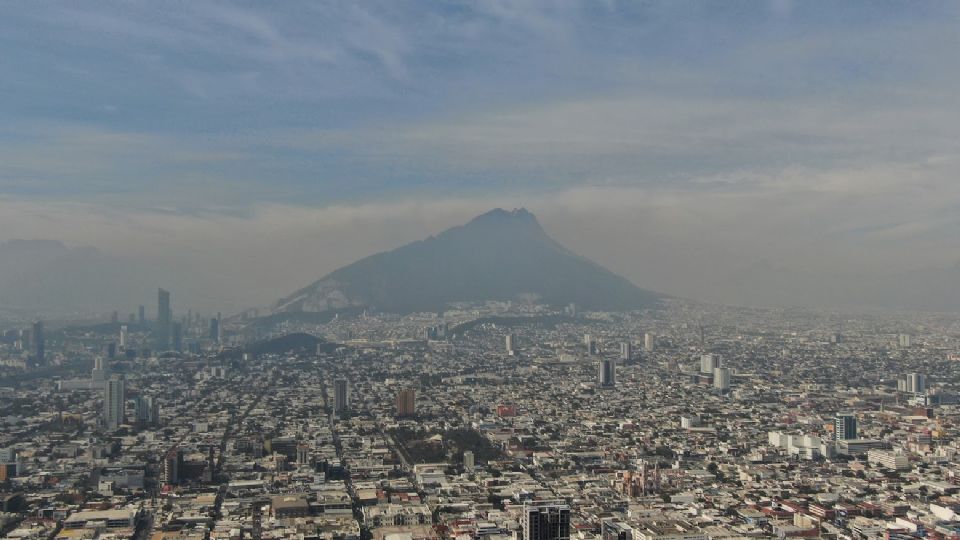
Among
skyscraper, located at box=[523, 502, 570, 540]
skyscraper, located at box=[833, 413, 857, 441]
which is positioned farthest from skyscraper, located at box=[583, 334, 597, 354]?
skyscraper, located at box=[523, 502, 570, 540]

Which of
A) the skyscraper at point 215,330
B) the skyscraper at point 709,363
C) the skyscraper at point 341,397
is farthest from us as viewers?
the skyscraper at point 215,330

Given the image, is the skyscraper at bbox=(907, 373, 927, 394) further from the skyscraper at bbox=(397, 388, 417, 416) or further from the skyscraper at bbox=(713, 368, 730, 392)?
the skyscraper at bbox=(397, 388, 417, 416)

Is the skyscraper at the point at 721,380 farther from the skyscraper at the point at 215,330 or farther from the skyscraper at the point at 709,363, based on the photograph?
the skyscraper at the point at 215,330

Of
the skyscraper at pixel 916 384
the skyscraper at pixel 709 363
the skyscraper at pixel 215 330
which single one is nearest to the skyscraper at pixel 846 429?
the skyscraper at pixel 916 384

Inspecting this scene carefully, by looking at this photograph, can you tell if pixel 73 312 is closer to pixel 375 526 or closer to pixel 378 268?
pixel 378 268

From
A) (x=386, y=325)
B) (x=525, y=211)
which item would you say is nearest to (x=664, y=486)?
(x=386, y=325)

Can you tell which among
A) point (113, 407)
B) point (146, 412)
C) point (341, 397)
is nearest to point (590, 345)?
point (341, 397)
